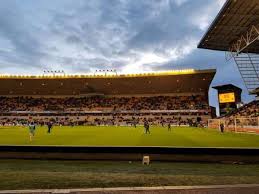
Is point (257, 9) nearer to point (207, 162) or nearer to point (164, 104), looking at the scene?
point (207, 162)

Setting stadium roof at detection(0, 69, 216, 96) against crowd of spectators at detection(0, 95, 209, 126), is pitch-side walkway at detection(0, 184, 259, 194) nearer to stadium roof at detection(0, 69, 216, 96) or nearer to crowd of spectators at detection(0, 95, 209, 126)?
stadium roof at detection(0, 69, 216, 96)

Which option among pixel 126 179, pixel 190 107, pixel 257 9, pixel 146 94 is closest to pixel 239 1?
pixel 257 9

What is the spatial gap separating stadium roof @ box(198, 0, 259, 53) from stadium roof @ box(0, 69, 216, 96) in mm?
29773

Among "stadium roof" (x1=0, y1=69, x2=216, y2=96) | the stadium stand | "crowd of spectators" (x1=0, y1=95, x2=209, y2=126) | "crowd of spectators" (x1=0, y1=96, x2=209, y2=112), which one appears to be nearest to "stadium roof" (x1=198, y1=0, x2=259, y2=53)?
"stadium roof" (x1=0, y1=69, x2=216, y2=96)

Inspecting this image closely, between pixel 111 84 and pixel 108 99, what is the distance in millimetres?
8045

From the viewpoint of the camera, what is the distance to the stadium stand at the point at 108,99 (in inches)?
3314

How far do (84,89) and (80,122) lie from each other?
13753mm

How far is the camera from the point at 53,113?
89.8 m

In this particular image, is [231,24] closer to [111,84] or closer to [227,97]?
[227,97]

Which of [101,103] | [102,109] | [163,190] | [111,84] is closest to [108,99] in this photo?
[101,103]

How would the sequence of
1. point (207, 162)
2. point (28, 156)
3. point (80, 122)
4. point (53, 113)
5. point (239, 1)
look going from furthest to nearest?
1. point (53, 113)
2. point (80, 122)
3. point (239, 1)
4. point (28, 156)
5. point (207, 162)

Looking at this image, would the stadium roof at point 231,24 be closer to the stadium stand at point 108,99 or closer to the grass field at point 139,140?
the grass field at point 139,140

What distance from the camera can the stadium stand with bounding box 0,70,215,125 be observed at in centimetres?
8419

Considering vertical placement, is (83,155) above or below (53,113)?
below
